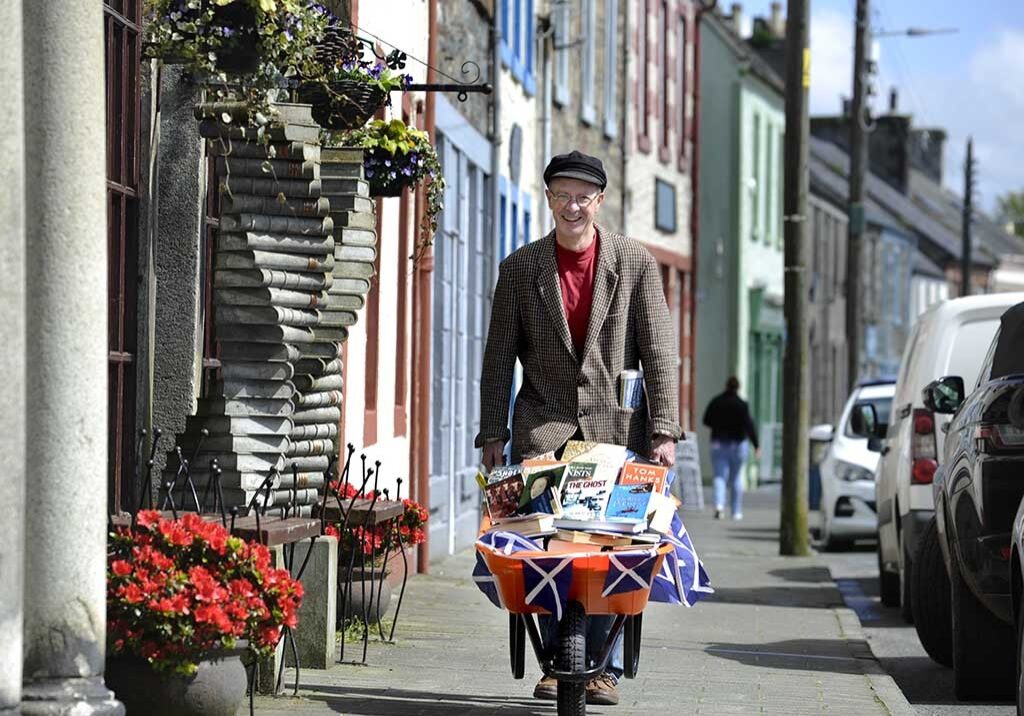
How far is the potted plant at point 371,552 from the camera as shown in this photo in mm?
10375

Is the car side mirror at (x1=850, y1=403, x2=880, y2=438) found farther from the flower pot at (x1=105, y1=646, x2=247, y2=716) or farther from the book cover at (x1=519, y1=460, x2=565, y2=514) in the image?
the flower pot at (x1=105, y1=646, x2=247, y2=716)

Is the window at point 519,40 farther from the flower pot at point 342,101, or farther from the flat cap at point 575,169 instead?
the flat cap at point 575,169

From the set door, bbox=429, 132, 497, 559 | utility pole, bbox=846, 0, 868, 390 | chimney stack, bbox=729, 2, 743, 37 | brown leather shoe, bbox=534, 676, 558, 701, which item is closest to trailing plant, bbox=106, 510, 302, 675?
brown leather shoe, bbox=534, 676, 558, 701

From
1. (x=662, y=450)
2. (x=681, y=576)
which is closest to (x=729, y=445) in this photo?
(x=662, y=450)

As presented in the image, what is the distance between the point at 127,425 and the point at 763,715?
2837mm

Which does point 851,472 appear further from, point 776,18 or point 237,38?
point 776,18

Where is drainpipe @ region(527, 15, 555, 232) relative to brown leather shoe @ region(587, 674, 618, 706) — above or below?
above

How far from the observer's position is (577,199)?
8.30 metres

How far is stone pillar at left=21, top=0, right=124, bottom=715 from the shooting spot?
634 cm

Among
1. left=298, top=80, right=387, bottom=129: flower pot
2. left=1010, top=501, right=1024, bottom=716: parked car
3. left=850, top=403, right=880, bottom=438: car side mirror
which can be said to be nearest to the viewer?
left=1010, top=501, right=1024, bottom=716: parked car

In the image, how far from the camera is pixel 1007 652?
9.86 metres

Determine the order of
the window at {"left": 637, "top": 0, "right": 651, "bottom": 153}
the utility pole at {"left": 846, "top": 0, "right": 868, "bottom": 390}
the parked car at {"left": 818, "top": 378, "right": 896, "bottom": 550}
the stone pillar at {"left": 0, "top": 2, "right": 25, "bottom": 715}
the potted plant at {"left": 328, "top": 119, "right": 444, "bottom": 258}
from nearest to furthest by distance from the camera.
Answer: the stone pillar at {"left": 0, "top": 2, "right": 25, "bottom": 715} → the potted plant at {"left": 328, "top": 119, "right": 444, "bottom": 258} → the parked car at {"left": 818, "top": 378, "right": 896, "bottom": 550} → the window at {"left": 637, "top": 0, "right": 651, "bottom": 153} → the utility pole at {"left": 846, "top": 0, "right": 868, "bottom": 390}

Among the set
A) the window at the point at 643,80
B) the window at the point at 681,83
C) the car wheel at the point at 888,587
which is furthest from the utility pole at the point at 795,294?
the window at the point at 681,83

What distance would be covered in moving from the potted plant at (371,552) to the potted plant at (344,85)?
168cm
